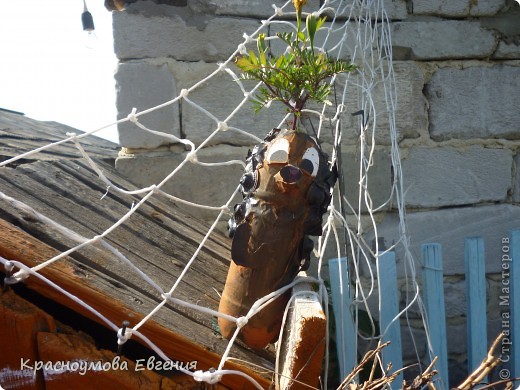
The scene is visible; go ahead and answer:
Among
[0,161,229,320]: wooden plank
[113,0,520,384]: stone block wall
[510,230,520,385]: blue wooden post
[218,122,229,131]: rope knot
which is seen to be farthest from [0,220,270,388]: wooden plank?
[510,230,520,385]: blue wooden post

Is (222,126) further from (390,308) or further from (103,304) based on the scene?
(390,308)

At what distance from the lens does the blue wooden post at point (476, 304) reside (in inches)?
91.6

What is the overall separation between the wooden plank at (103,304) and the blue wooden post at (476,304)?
1.40m

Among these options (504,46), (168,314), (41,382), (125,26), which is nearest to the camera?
(41,382)

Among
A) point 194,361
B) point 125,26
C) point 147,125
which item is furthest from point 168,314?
point 125,26

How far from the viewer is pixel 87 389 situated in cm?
103

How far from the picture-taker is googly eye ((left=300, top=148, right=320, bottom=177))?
1.25 m

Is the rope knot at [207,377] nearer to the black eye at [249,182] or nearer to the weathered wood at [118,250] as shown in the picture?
the weathered wood at [118,250]

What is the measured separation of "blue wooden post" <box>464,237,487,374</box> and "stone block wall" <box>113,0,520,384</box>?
8.5 inches

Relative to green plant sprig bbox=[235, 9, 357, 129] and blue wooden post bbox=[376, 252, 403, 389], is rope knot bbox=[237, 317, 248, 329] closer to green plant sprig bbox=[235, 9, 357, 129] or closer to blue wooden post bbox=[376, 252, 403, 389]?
green plant sprig bbox=[235, 9, 357, 129]

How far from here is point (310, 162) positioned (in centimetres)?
126

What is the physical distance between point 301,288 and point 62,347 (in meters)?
0.47

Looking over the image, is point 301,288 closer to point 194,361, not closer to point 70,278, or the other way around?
point 194,361

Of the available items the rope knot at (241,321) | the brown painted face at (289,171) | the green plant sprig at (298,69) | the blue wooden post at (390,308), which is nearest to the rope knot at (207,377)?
the rope knot at (241,321)
